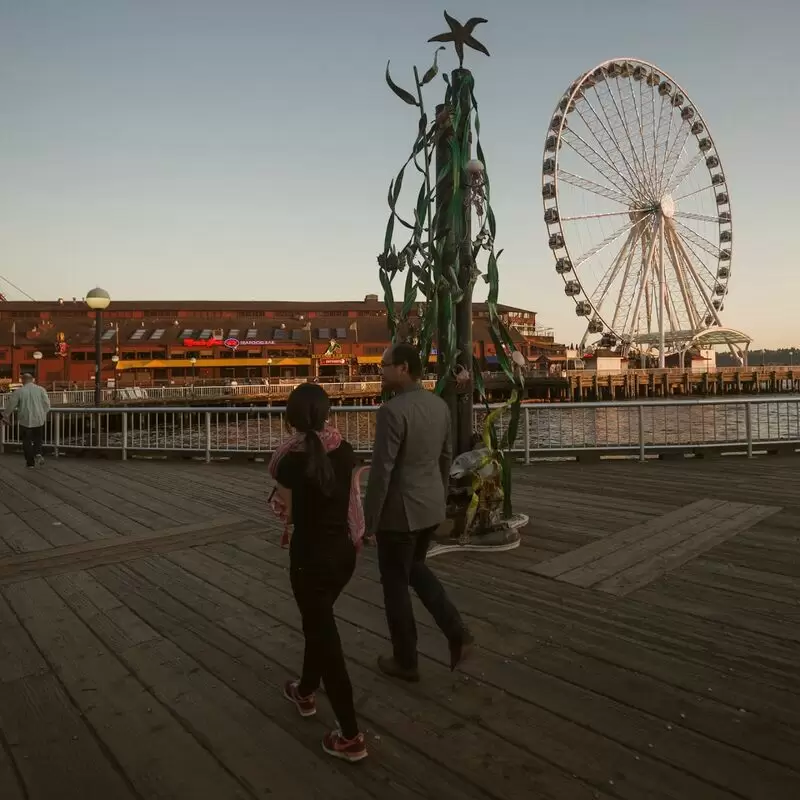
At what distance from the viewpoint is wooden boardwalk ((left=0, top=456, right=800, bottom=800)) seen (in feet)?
7.06

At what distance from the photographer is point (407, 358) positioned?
112 inches

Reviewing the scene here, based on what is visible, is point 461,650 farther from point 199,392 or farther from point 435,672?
point 199,392

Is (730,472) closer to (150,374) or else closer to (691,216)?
(691,216)

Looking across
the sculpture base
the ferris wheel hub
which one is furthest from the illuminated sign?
the sculpture base

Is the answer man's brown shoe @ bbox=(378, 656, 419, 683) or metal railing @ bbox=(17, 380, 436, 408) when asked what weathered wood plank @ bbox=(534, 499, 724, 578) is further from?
metal railing @ bbox=(17, 380, 436, 408)

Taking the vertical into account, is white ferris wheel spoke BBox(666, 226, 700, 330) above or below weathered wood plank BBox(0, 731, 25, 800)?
above

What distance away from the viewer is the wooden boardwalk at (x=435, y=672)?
2.15m

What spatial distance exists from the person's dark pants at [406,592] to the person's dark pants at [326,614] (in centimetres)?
48

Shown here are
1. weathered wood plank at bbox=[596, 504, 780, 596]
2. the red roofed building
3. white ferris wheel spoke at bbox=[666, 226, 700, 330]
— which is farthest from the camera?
the red roofed building

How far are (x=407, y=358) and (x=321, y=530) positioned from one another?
95cm

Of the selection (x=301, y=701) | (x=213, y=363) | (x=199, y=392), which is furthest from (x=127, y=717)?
(x=213, y=363)

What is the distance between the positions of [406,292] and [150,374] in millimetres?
58090

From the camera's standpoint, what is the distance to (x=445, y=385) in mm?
4824

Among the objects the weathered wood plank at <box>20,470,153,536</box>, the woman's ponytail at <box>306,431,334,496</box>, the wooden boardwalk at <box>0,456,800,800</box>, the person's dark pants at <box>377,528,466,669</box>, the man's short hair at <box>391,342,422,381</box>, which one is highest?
the man's short hair at <box>391,342,422,381</box>
